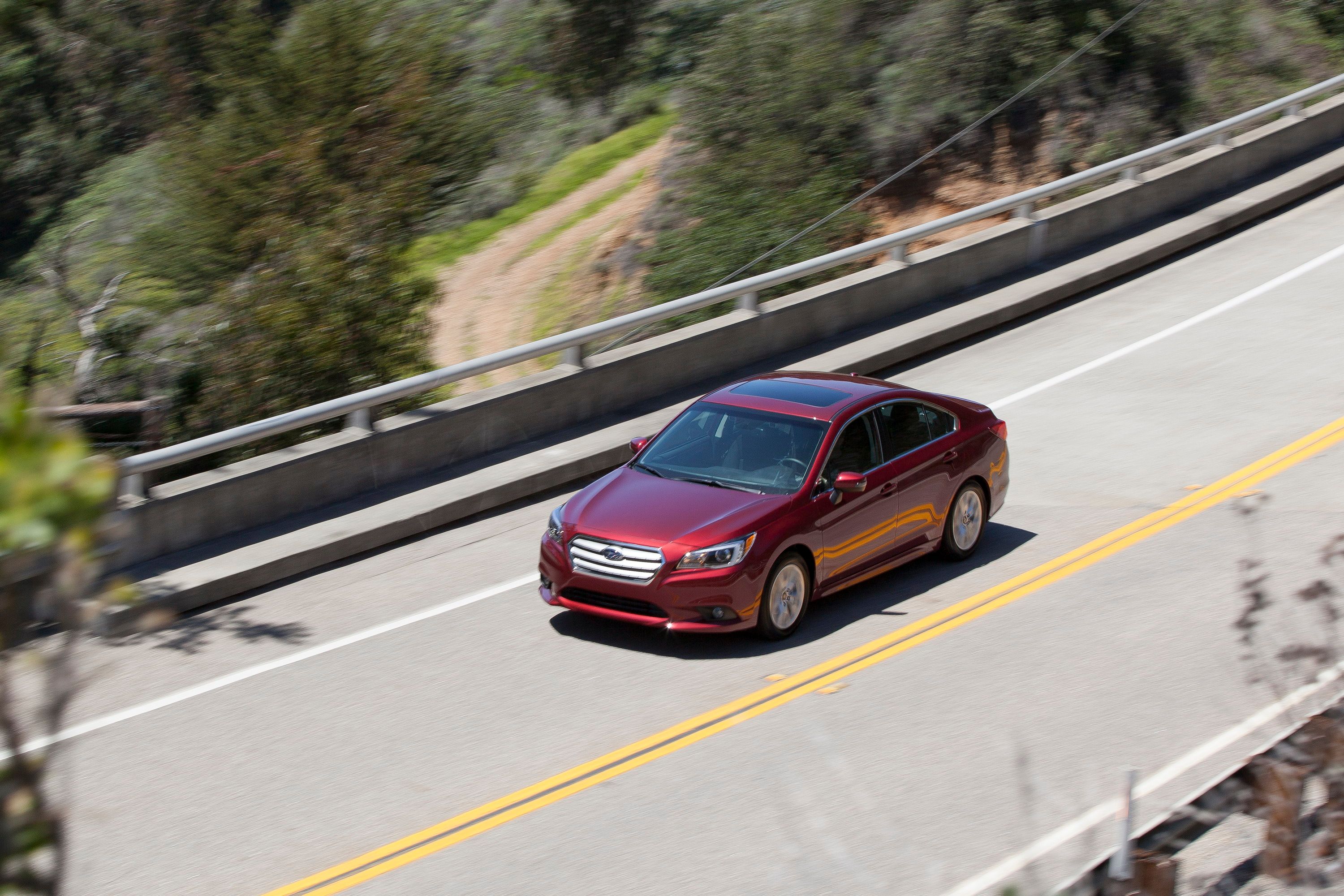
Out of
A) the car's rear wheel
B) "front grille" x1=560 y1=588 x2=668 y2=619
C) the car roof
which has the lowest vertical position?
the car's rear wheel

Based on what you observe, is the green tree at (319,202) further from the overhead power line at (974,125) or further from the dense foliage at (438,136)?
the overhead power line at (974,125)

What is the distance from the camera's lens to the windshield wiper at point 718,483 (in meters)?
10.0

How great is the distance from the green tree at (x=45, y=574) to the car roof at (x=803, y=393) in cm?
815

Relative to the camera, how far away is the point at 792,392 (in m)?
11.0

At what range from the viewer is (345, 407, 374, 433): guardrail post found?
40.6 feet

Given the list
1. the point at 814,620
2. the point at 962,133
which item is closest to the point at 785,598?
the point at 814,620

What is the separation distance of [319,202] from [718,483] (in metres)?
A: 9.57

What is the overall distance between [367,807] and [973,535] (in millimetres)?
5515

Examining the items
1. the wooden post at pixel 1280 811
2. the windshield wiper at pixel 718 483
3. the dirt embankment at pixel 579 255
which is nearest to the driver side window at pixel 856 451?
the windshield wiper at pixel 718 483

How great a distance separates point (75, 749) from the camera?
8234 mm

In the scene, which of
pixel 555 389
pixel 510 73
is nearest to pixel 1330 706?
pixel 555 389

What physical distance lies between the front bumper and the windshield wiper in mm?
776

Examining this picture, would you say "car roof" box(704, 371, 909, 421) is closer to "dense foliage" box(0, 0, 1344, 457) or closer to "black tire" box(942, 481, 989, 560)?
"black tire" box(942, 481, 989, 560)

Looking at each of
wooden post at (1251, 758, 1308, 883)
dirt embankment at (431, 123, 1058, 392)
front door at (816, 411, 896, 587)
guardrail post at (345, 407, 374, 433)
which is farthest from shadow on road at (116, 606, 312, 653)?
dirt embankment at (431, 123, 1058, 392)
